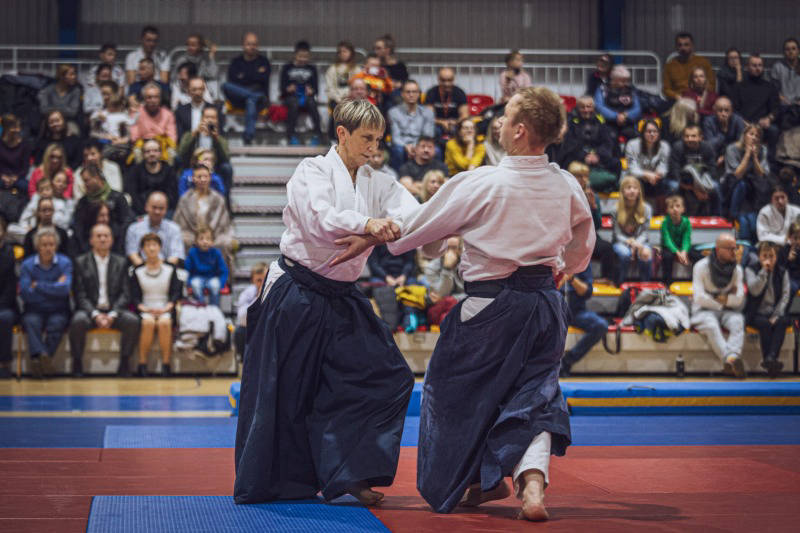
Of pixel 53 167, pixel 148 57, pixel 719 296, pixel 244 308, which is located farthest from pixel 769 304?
pixel 148 57

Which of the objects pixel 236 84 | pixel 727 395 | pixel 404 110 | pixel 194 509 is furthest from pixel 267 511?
pixel 236 84

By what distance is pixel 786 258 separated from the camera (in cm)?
1032

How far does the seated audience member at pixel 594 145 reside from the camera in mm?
11695

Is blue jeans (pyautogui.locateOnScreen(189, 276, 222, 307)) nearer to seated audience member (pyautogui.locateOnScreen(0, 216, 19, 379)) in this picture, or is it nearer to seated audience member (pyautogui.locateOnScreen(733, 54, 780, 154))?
seated audience member (pyautogui.locateOnScreen(0, 216, 19, 379))

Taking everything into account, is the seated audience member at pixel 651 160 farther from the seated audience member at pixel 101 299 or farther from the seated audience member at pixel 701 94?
the seated audience member at pixel 101 299

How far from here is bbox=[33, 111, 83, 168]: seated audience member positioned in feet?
37.4

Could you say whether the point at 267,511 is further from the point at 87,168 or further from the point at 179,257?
the point at 87,168

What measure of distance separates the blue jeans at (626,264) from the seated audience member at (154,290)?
433 centimetres

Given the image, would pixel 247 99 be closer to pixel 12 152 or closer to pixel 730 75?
pixel 12 152

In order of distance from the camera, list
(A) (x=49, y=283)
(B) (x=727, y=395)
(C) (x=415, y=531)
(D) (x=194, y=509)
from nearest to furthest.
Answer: (C) (x=415, y=531)
(D) (x=194, y=509)
(B) (x=727, y=395)
(A) (x=49, y=283)

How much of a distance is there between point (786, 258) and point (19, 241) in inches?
Result: 304

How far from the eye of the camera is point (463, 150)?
11516 millimetres

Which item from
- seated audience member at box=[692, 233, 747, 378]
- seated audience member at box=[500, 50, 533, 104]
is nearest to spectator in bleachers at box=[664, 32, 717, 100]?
seated audience member at box=[500, 50, 533, 104]

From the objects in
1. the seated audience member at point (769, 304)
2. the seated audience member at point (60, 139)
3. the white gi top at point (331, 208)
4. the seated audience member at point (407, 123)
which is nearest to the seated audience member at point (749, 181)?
the seated audience member at point (769, 304)
